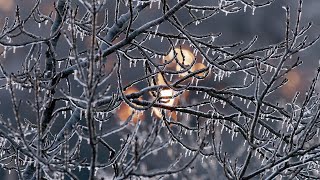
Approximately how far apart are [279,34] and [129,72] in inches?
235

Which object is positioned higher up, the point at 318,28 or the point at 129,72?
the point at 318,28

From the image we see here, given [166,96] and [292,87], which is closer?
[166,96]

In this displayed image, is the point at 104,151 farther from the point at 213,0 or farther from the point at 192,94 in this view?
the point at 213,0

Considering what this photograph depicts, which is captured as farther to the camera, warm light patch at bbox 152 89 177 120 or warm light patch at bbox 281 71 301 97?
warm light patch at bbox 281 71 301 97

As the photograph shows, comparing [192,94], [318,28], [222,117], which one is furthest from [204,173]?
[222,117]

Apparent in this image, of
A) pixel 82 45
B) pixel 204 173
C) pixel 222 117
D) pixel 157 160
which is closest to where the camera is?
pixel 222 117

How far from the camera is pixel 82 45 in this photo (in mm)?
19141

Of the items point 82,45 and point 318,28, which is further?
point 318,28

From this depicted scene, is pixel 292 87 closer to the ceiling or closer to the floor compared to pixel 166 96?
closer to the ceiling

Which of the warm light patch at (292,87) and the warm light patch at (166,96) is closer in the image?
the warm light patch at (166,96)

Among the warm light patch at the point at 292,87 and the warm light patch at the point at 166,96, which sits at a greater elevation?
the warm light patch at the point at 292,87

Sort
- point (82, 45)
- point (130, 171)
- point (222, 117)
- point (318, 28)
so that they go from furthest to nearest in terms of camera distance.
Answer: point (318, 28), point (82, 45), point (222, 117), point (130, 171)

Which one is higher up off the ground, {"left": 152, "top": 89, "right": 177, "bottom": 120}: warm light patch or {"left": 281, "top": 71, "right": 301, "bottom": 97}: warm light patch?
{"left": 281, "top": 71, "right": 301, "bottom": 97}: warm light patch

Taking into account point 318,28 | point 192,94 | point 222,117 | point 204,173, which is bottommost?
point 204,173
